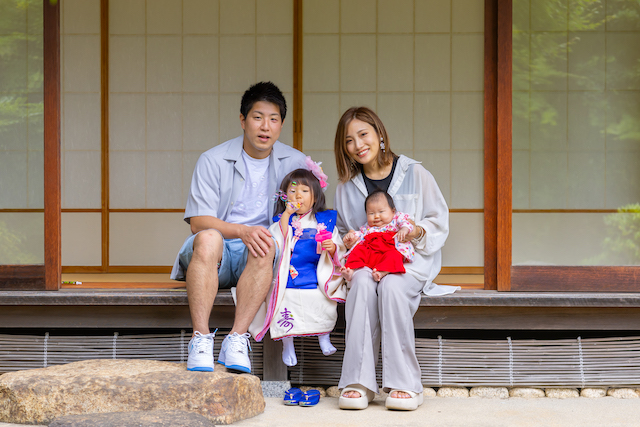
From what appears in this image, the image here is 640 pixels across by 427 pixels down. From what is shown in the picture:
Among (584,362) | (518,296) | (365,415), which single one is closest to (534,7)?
(518,296)

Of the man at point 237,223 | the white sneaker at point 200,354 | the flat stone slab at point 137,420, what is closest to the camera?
the flat stone slab at point 137,420

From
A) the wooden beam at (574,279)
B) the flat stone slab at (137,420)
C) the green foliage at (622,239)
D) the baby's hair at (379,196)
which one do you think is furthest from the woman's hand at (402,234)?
the flat stone slab at (137,420)

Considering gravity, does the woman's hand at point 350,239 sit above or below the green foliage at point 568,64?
below

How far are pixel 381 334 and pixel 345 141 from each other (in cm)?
92

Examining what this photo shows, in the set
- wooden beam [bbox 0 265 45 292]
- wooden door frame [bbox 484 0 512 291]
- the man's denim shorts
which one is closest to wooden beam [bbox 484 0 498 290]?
wooden door frame [bbox 484 0 512 291]

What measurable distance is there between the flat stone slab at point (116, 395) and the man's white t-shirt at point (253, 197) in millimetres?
884

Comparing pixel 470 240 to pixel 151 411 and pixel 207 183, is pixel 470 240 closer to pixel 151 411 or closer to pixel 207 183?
pixel 207 183

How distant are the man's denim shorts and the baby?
1.69 ft

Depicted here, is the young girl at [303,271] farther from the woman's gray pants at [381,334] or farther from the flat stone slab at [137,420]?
the flat stone slab at [137,420]

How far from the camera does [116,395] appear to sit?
242cm

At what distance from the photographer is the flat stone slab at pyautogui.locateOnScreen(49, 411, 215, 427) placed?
2.08 meters

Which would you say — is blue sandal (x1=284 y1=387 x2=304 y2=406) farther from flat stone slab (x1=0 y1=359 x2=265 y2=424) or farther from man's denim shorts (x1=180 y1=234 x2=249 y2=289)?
man's denim shorts (x1=180 y1=234 x2=249 y2=289)

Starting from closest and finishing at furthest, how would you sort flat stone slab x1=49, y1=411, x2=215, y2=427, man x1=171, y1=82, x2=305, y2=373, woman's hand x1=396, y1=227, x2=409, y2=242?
flat stone slab x1=49, y1=411, x2=215, y2=427, man x1=171, y1=82, x2=305, y2=373, woman's hand x1=396, y1=227, x2=409, y2=242

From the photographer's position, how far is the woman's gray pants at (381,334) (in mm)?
2600
